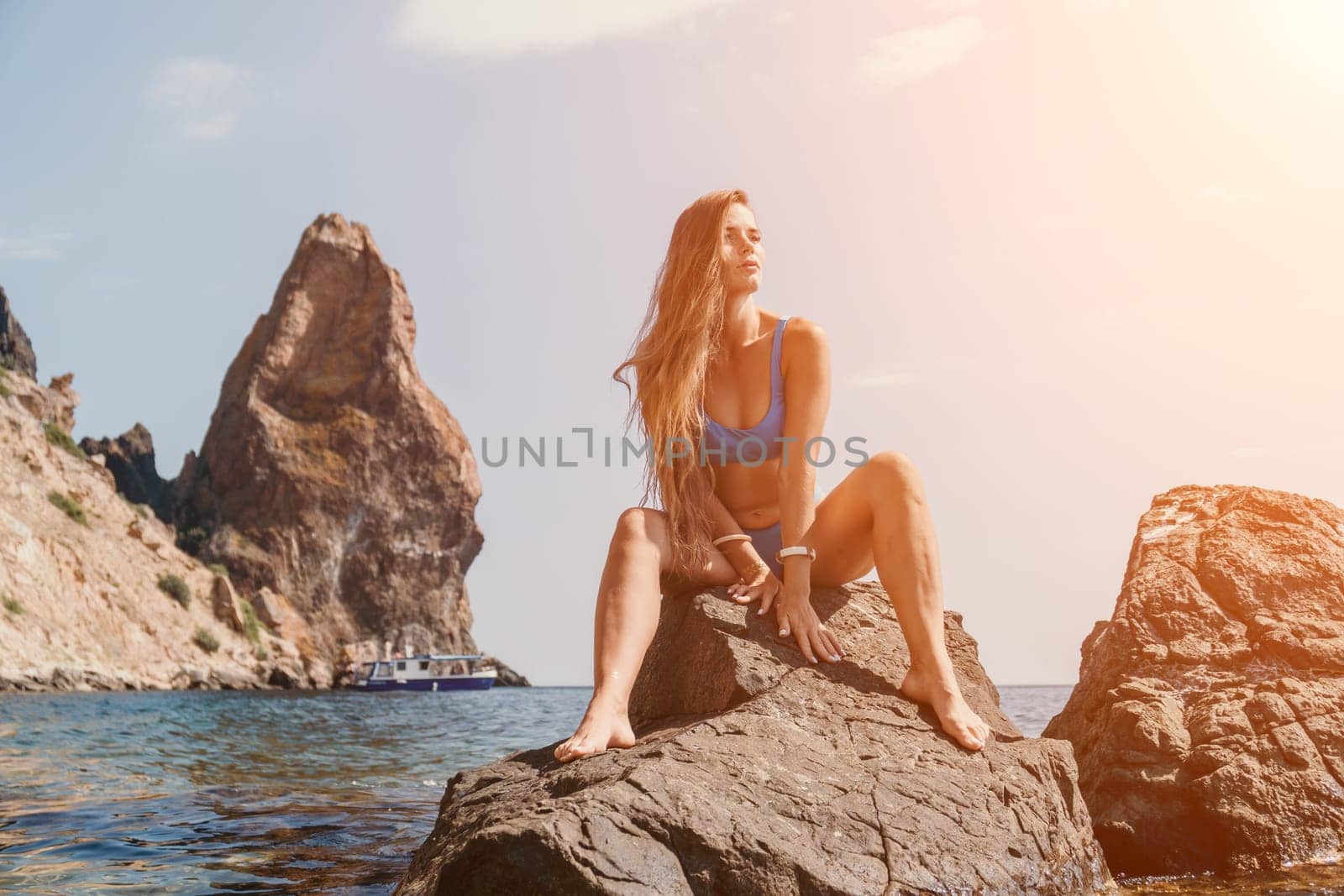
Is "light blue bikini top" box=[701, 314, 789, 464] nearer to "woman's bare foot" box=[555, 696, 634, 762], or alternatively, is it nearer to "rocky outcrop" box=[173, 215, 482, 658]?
"woman's bare foot" box=[555, 696, 634, 762]

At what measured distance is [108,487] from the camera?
1983 inches

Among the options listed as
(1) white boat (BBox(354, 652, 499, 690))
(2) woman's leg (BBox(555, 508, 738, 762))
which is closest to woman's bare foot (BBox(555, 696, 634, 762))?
(2) woman's leg (BBox(555, 508, 738, 762))

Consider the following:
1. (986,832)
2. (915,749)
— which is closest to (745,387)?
(915,749)

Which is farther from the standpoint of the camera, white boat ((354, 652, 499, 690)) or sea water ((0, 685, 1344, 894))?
white boat ((354, 652, 499, 690))

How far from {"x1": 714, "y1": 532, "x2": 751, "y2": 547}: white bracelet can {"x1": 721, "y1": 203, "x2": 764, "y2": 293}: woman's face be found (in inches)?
41.0

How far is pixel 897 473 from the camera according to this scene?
12.7 feet

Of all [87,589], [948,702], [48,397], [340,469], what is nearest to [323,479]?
[340,469]

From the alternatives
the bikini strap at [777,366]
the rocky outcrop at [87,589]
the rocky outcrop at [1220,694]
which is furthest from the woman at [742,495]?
the rocky outcrop at [87,589]

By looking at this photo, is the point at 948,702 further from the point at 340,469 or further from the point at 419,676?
the point at 340,469

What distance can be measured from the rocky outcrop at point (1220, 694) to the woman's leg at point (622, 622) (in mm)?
2273

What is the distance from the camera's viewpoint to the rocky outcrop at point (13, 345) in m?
69.6

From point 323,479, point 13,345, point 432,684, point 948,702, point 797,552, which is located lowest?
point 432,684

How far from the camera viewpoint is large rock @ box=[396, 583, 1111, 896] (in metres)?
2.77

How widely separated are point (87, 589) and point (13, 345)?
4026 cm
